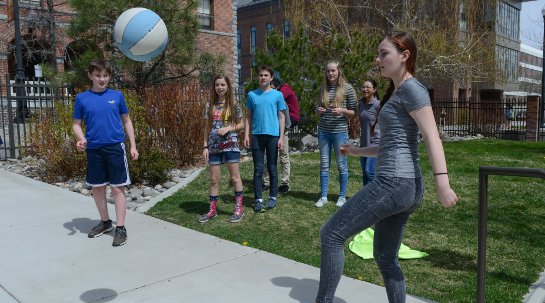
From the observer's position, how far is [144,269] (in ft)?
13.7

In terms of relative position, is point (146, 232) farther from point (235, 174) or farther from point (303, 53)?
point (303, 53)

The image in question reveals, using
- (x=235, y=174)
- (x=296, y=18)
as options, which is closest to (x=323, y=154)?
(x=235, y=174)

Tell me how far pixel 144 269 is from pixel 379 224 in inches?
88.9

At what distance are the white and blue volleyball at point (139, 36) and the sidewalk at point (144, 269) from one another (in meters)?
2.11

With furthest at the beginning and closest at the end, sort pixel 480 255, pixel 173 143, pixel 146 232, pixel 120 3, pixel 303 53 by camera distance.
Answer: pixel 120 3, pixel 303 53, pixel 173 143, pixel 146 232, pixel 480 255

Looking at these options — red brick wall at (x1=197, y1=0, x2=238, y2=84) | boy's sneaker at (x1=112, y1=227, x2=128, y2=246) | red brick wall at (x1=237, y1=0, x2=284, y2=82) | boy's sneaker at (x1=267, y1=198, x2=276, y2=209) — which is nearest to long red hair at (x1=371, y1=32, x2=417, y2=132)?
boy's sneaker at (x1=112, y1=227, x2=128, y2=246)

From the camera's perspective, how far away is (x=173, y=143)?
31.7 feet

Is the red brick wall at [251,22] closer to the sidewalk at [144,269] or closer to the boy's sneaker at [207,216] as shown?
the boy's sneaker at [207,216]

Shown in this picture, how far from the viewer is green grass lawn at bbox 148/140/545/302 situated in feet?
13.1

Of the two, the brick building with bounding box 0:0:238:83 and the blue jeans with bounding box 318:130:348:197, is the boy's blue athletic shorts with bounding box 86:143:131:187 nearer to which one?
the blue jeans with bounding box 318:130:348:197

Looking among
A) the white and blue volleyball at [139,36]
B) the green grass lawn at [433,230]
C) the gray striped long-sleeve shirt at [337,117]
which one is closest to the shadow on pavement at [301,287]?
the green grass lawn at [433,230]

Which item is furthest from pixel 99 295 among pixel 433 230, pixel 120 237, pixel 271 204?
pixel 433 230

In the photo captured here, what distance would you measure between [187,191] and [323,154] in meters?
2.38

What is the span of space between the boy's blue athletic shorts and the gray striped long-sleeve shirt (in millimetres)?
2716
